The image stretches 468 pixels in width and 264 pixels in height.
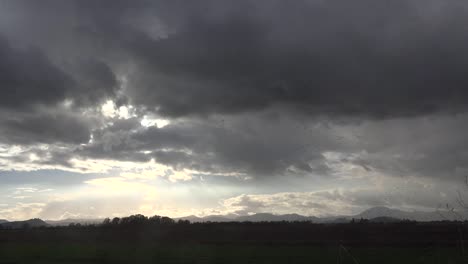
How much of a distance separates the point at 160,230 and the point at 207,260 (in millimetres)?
76646

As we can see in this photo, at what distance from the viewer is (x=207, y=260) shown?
5341 centimetres

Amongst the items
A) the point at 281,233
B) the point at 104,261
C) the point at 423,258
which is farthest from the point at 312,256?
the point at 281,233

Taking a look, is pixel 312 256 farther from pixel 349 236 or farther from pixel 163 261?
pixel 349 236

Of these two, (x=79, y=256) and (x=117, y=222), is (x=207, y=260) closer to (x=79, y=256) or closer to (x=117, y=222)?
(x=79, y=256)

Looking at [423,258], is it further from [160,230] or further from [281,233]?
[160,230]

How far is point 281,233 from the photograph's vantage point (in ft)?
360

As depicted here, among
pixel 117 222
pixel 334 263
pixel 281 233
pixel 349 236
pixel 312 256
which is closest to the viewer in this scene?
pixel 334 263

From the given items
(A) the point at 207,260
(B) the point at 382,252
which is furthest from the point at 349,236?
(A) the point at 207,260

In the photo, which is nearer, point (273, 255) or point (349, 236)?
point (273, 255)

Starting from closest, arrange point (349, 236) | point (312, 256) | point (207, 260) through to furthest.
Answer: point (207, 260), point (312, 256), point (349, 236)

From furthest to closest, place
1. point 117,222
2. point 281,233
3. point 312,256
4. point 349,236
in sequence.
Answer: point 117,222 → point 281,233 → point 349,236 → point 312,256

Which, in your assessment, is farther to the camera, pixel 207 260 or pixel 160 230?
pixel 160 230

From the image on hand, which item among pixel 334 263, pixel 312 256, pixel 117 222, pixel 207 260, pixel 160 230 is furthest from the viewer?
pixel 117 222

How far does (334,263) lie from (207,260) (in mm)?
15612
